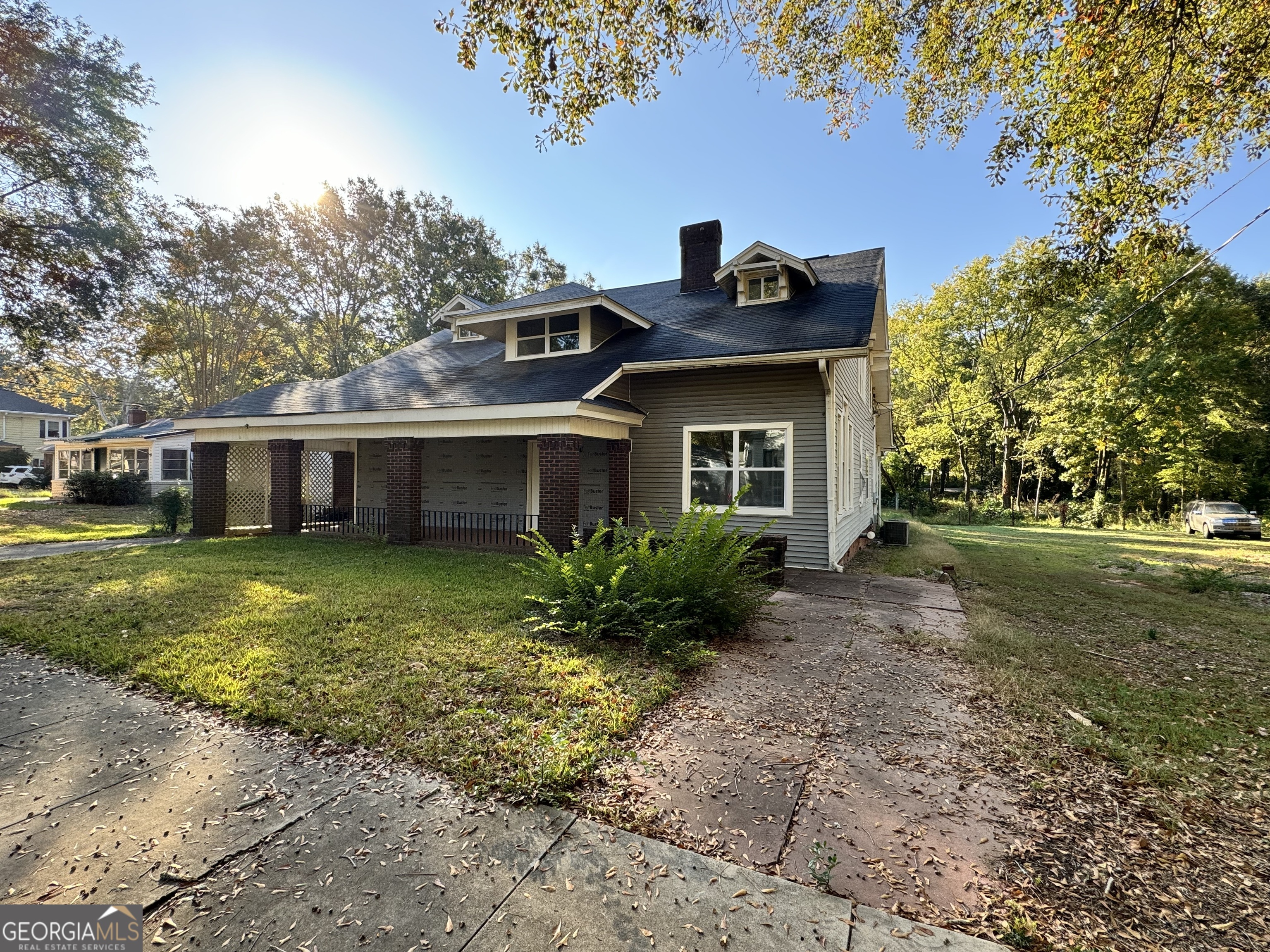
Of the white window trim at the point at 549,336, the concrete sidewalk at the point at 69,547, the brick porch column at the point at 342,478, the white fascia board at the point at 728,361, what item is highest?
the white window trim at the point at 549,336

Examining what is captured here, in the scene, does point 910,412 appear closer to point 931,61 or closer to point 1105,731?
point 931,61

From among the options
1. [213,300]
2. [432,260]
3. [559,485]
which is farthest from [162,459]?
[559,485]

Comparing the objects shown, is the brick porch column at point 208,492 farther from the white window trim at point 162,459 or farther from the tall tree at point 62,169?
the white window trim at point 162,459

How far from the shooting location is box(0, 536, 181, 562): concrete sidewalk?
392 inches

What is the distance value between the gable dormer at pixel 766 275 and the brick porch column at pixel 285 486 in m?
10.1

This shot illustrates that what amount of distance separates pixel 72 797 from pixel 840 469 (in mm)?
10745

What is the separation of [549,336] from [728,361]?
14.9 feet

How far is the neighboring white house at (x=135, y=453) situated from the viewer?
79.9ft

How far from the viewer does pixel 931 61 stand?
6055 millimetres

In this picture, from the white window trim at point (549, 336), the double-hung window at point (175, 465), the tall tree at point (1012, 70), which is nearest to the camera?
the tall tree at point (1012, 70)

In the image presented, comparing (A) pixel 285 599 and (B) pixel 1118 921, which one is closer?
(B) pixel 1118 921

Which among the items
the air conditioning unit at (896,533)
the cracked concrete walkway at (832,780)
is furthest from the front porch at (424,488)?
the air conditioning unit at (896,533)

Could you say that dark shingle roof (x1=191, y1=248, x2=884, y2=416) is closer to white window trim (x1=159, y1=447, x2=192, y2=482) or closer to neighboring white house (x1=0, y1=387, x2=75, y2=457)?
white window trim (x1=159, y1=447, x2=192, y2=482)

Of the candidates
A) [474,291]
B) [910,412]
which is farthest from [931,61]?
[910,412]
